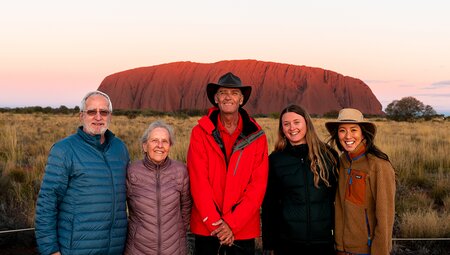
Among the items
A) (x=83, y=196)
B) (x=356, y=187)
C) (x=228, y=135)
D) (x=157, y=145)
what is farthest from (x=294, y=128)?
(x=83, y=196)

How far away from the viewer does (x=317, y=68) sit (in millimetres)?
94125

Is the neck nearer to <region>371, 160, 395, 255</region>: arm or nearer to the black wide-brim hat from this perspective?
the black wide-brim hat

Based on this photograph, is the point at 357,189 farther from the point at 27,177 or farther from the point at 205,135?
the point at 27,177

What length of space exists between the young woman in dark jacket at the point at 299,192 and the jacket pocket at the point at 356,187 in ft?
0.61

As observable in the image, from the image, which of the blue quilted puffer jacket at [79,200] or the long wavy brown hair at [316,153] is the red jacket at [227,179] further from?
the blue quilted puffer jacket at [79,200]

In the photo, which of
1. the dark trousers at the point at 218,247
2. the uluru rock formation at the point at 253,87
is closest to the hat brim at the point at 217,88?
the dark trousers at the point at 218,247

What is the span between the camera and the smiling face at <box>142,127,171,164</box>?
2963 mm

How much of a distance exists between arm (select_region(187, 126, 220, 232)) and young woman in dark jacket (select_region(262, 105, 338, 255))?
0.49m

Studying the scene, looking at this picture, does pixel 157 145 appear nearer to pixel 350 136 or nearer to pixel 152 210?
pixel 152 210

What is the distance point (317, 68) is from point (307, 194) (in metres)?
94.3

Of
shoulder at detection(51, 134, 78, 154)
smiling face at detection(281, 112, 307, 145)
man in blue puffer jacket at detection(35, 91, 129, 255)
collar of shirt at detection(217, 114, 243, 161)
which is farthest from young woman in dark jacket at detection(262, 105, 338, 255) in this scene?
shoulder at detection(51, 134, 78, 154)

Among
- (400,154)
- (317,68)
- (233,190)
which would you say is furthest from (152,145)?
(317,68)

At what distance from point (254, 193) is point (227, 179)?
0.77ft

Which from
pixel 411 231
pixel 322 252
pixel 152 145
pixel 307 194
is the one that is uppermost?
pixel 152 145
